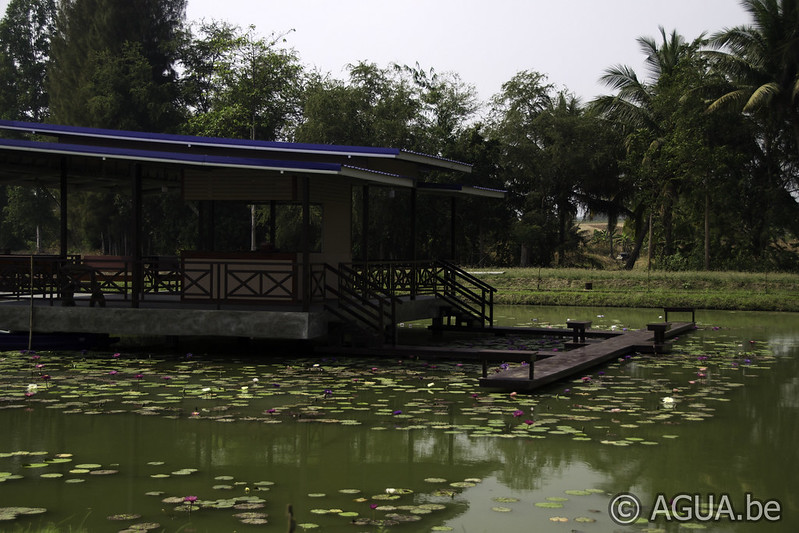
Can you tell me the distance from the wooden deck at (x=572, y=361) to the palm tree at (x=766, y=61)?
19.8m

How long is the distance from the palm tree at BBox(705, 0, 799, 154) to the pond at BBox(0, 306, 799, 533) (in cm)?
2441

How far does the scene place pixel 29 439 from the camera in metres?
8.75

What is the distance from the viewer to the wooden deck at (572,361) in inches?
460

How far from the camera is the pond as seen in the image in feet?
21.0

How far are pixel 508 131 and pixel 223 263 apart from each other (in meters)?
32.1

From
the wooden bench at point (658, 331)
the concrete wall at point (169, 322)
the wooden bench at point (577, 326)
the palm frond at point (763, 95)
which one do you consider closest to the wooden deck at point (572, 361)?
the wooden bench at point (658, 331)

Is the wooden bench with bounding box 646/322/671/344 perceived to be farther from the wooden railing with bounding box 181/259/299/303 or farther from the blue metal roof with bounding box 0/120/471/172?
the wooden railing with bounding box 181/259/299/303

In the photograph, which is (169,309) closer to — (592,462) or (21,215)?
(592,462)

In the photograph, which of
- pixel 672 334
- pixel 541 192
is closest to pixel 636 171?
pixel 541 192

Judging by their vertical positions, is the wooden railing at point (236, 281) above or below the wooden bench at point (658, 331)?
above

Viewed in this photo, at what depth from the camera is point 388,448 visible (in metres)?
8.48

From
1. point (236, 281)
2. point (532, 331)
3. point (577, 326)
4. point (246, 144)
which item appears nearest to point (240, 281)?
point (236, 281)

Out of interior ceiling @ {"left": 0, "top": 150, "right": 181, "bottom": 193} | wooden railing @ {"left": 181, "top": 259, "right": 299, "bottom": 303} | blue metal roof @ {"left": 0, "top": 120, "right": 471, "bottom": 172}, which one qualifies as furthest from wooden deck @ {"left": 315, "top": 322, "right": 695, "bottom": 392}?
interior ceiling @ {"left": 0, "top": 150, "right": 181, "bottom": 193}

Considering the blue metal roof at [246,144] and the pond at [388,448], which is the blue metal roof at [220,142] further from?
the pond at [388,448]
